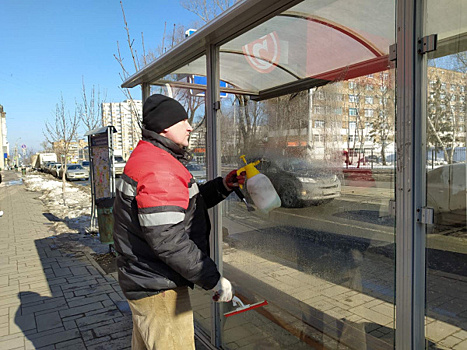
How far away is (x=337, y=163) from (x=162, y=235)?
4.38ft

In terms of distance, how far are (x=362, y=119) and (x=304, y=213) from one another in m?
0.93

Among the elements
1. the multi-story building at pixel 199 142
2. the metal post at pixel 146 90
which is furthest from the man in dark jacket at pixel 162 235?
the metal post at pixel 146 90

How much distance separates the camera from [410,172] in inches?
57.8

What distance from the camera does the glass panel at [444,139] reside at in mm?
1509

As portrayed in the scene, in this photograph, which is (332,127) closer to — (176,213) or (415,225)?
(415,225)

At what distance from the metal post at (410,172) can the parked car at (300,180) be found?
3.13 ft

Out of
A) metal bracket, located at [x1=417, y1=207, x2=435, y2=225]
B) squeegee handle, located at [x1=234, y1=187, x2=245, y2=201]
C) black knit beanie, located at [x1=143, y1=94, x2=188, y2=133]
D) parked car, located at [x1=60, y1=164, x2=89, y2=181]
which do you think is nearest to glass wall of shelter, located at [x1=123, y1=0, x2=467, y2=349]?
metal bracket, located at [x1=417, y1=207, x2=435, y2=225]

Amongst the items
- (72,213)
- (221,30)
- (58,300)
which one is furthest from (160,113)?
(72,213)

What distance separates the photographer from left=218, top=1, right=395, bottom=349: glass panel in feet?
7.00

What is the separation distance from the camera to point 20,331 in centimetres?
354

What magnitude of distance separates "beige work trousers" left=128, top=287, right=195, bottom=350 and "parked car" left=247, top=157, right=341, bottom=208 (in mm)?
1164

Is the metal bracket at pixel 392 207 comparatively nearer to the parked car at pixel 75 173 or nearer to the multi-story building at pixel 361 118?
the multi-story building at pixel 361 118

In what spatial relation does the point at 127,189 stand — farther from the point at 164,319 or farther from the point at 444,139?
the point at 444,139

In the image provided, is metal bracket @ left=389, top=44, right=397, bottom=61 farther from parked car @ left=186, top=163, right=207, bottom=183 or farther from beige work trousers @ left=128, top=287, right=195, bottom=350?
parked car @ left=186, top=163, right=207, bottom=183
